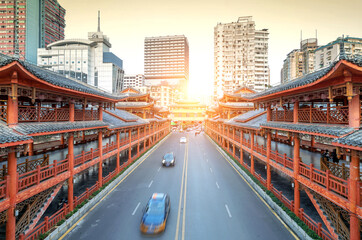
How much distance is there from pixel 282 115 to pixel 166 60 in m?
136

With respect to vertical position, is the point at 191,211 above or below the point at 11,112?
below

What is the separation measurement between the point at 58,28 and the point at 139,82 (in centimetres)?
5538

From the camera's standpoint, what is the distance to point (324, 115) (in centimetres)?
944

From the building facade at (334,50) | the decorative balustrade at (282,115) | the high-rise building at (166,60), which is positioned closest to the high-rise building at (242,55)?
the building facade at (334,50)

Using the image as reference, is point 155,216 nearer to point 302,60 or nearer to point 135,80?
point 302,60

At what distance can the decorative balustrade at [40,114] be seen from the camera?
9023 mm

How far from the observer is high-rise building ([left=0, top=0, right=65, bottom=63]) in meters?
75.5

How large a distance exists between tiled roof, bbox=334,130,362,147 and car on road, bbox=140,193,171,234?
30.9ft

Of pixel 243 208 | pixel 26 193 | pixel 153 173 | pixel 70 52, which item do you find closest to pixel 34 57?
pixel 70 52

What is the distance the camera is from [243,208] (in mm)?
12867

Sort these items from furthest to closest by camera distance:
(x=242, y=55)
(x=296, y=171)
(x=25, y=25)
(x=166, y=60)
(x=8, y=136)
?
1. (x=166, y=60)
2. (x=242, y=55)
3. (x=25, y=25)
4. (x=296, y=171)
5. (x=8, y=136)

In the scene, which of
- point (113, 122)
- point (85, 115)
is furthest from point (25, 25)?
point (85, 115)

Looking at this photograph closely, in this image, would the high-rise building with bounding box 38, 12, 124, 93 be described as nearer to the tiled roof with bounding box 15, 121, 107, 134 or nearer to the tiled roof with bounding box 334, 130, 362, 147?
the tiled roof with bounding box 15, 121, 107, 134

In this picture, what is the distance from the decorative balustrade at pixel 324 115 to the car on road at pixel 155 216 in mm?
10085
